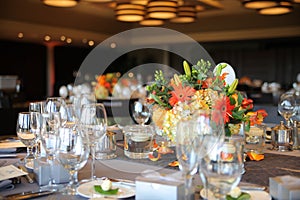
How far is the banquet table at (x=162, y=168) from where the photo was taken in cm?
146

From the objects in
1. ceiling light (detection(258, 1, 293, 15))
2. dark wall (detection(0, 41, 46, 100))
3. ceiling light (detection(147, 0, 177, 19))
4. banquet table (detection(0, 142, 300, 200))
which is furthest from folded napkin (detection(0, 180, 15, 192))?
dark wall (detection(0, 41, 46, 100))

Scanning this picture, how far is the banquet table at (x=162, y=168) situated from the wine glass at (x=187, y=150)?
25 cm

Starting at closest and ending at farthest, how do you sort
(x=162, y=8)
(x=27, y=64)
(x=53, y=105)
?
(x=53, y=105)
(x=162, y=8)
(x=27, y=64)

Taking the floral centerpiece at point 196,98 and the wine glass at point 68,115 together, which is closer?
the floral centerpiece at point 196,98

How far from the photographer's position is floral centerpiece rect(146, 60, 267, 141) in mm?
1646

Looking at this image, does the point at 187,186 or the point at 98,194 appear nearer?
the point at 187,186

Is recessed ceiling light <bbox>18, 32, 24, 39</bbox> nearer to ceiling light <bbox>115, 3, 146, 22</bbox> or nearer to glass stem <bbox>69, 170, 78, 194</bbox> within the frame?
ceiling light <bbox>115, 3, 146, 22</bbox>

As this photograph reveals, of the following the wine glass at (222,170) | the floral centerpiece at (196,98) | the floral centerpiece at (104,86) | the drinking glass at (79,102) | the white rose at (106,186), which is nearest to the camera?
the wine glass at (222,170)

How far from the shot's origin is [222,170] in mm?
1062

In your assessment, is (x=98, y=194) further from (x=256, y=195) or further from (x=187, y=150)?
(x=256, y=195)

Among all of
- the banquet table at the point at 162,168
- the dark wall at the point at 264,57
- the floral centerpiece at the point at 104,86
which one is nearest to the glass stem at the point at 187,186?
the banquet table at the point at 162,168

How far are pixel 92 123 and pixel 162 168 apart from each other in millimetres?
365

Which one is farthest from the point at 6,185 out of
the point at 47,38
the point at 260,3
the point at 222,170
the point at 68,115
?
the point at 47,38

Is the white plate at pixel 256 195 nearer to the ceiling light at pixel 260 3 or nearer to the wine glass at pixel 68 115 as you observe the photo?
the wine glass at pixel 68 115
